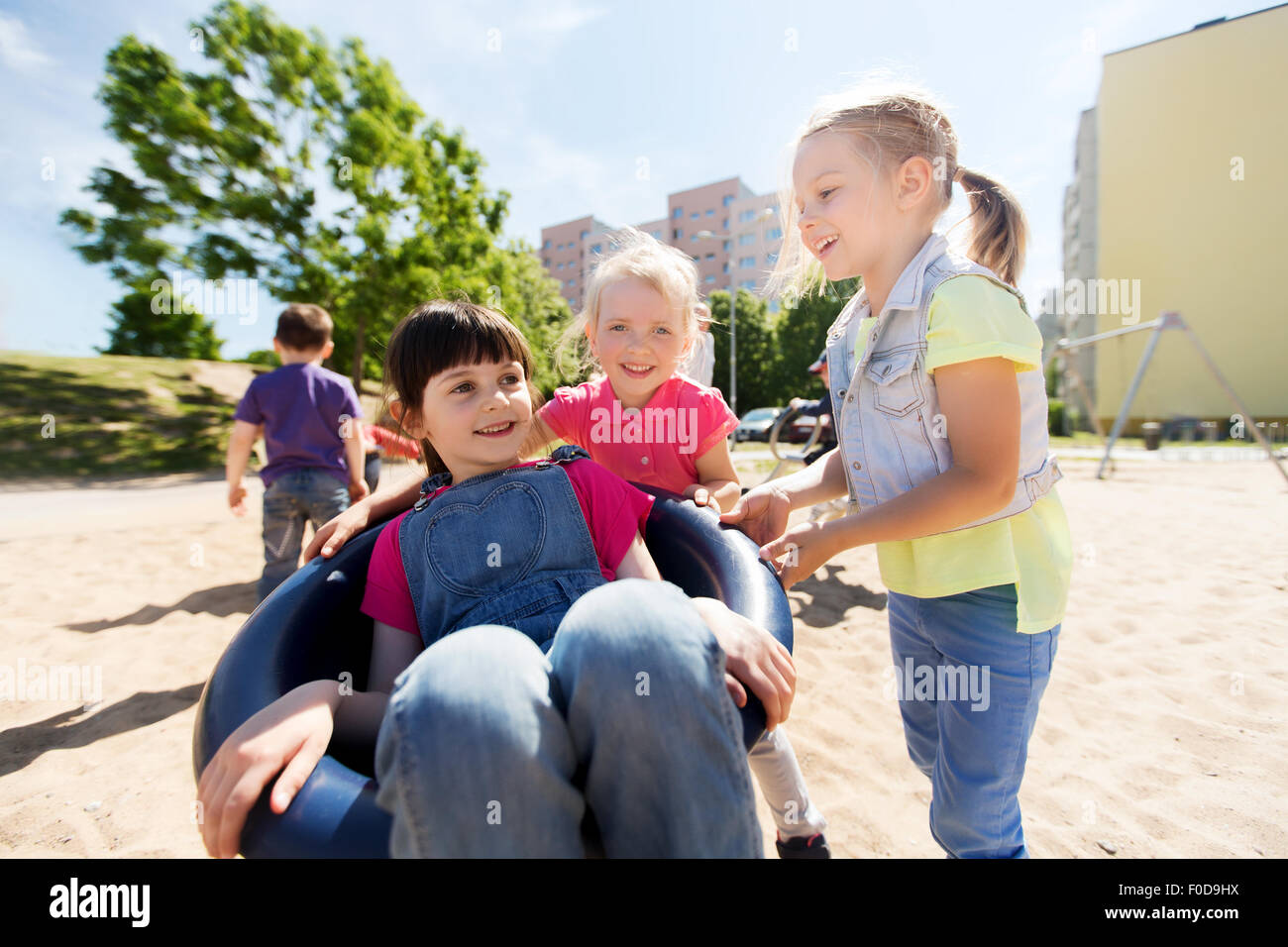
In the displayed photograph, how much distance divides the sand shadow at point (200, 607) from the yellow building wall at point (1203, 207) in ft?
87.5

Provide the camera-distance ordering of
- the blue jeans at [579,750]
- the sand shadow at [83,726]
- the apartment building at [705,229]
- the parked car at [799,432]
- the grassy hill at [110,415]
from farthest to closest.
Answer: the apartment building at [705,229], the parked car at [799,432], the grassy hill at [110,415], the sand shadow at [83,726], the blue jeans at [579,750]

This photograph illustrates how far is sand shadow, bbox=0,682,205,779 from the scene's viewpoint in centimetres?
244

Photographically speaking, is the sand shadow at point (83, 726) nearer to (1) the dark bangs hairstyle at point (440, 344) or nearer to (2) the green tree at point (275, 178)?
(1) the dark bangs hairstyle at point (440, 344)

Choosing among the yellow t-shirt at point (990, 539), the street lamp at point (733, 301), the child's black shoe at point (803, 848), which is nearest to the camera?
the yellow t-shirt at point (990, 539)

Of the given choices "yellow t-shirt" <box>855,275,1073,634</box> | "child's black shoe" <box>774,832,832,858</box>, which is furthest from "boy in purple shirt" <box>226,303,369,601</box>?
"yellow t-shirt" <box>855,275,1073,634</box>

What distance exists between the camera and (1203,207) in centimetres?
2159

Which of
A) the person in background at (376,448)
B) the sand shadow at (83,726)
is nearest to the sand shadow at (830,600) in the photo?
the person in background at (376,448)

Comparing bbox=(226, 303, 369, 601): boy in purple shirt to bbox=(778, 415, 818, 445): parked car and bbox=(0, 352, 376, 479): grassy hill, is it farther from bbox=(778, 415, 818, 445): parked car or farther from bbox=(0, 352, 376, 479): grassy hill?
bbox=(778, 415, 818, 445): parked car

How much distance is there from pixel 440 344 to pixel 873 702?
2.32 meters

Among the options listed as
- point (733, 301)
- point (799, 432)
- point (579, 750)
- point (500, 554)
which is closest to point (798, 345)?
point (799, 432)

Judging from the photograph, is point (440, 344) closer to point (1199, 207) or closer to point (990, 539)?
point (990, 539)

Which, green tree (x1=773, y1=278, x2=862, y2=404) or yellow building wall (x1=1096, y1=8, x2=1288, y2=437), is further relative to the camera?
green tree (x1=773, y1=278, x2=862, y2=404)

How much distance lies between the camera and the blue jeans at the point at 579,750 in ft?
2.57

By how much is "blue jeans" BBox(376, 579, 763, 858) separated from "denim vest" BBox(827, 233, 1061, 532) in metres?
0.68
